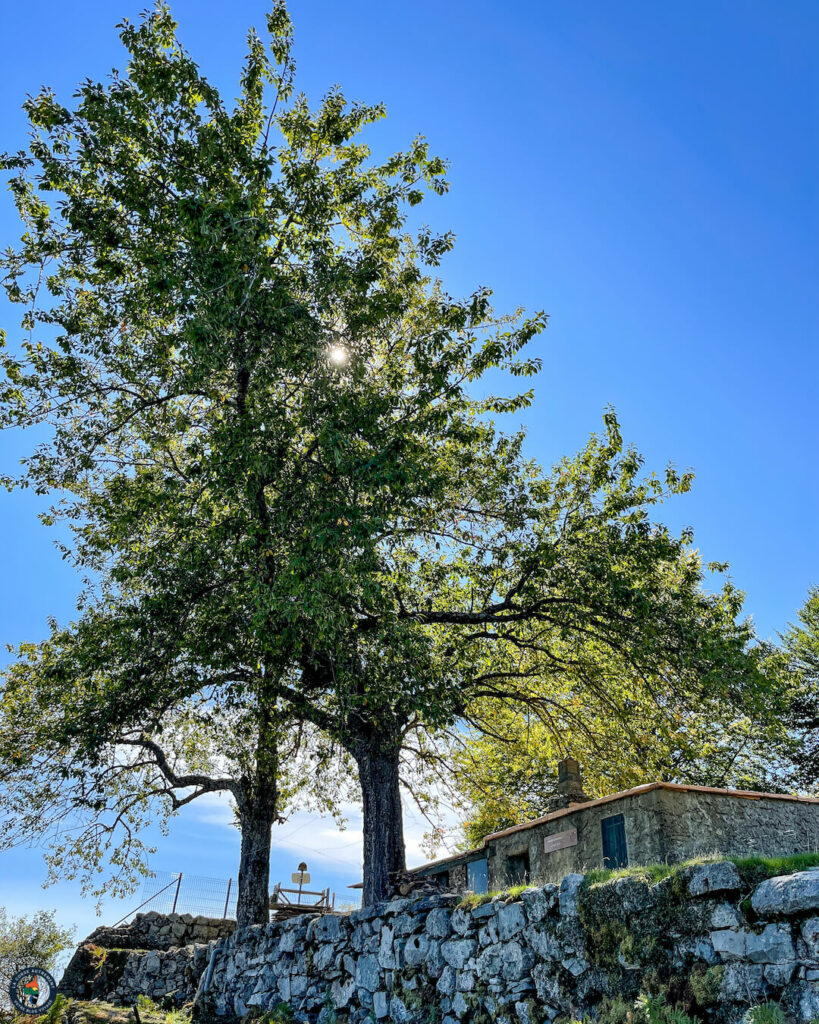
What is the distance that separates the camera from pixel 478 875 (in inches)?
683

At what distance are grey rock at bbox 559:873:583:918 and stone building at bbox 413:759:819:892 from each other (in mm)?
3385

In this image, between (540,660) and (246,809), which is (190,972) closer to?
(246,809)

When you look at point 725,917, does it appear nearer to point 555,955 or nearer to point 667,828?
point 555,955

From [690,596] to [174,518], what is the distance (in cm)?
947

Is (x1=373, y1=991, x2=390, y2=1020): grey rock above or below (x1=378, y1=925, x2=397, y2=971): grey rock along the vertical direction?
below

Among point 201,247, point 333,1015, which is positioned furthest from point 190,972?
point 201,247

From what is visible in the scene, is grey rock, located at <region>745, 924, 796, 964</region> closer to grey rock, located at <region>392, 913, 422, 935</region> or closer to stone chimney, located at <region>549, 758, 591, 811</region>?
grey rock, located at <region>392, 913, 422, 935</region>

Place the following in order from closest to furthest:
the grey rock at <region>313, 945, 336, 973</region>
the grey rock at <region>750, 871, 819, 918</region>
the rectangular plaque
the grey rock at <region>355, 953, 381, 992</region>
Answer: the grey rock at <region>750, 871, 819, 918</region> < the grey rock at <region>355, 953, 381, 992</region> < the grey rock at <region>313, 945, 336, 973</region> < the rectangular plaque

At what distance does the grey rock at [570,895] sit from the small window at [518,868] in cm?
787

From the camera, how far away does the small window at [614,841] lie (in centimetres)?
1268
